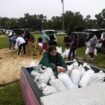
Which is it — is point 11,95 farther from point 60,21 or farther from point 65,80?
point 60,21

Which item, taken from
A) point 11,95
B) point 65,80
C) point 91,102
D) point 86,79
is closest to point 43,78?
point 65,80

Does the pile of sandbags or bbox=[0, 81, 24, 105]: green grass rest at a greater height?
the pile of sandbags

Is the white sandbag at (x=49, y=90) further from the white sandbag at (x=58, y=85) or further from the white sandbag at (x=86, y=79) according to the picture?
the white sandbag at (x=86, y=79)

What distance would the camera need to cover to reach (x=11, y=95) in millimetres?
7957

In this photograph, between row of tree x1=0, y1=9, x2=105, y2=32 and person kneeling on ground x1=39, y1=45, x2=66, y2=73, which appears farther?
row of tree x1=0, y1=9, x2=105, y2=32

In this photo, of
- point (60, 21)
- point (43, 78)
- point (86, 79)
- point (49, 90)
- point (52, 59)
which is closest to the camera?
point (49, 90)

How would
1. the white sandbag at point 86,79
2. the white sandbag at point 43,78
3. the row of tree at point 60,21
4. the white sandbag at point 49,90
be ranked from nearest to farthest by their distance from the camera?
1. the white sandbag at point 49,90
2. the white sandbag at point 86,79
3. the white sandbag at point 43,78
4. the row of tree at point 60,21

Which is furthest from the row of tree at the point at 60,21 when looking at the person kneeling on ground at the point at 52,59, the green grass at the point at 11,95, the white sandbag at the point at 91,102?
the white sandbag at the point at 91,102

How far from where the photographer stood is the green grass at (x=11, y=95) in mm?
7269

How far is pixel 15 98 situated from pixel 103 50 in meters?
9.58

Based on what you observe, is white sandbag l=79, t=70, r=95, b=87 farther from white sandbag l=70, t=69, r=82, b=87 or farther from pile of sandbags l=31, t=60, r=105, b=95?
white sandbag l=70, t=69, r=82, b=87

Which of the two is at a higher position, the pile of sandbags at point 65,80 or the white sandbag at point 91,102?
the white sandbag at point 91,102

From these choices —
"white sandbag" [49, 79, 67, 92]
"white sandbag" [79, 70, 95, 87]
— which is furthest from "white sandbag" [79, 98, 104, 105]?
"white sandbag" [79, 70, 95, 87]

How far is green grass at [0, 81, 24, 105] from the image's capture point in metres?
7.27
